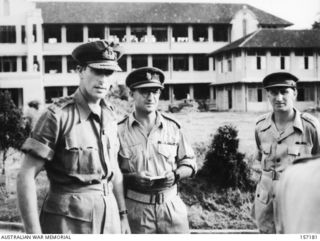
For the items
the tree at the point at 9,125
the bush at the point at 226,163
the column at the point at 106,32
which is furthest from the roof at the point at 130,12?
the bush at the point at 226,163

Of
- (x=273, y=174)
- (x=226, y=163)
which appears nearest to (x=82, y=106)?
(x=273, y=174)

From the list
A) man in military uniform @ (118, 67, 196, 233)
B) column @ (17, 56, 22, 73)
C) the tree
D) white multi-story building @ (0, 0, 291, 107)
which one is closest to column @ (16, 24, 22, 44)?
white multi-story building @ (0, 0, 291, 107)

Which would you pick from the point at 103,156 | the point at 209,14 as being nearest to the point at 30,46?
the point at 209,14

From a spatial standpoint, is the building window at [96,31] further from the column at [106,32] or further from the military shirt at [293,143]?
the military shirt at [293,143]

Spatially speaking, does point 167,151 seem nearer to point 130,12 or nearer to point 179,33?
point 130,12

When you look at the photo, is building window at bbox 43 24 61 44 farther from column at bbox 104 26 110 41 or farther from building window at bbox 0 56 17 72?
building window at bbox 0 56 17 72

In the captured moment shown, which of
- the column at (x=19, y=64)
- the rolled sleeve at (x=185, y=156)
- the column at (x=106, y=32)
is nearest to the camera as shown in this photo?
the rolled sleeve at (x=185, y=156)
